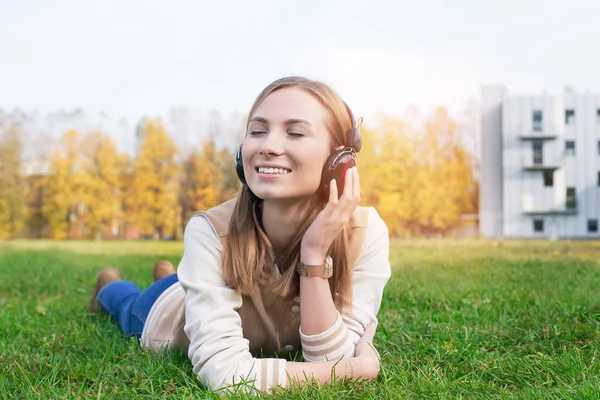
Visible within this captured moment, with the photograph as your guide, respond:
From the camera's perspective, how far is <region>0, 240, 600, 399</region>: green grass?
90.7 inches

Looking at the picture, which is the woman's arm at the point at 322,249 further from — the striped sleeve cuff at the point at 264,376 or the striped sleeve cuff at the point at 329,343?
the striped sleeve cuff at the point at 264,376

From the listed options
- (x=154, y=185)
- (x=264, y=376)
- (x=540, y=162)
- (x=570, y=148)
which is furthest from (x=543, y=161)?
(x=264, y=376)

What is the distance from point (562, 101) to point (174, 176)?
21959 mm

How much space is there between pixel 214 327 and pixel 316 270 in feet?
1.45

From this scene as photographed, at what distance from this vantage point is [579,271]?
21.5 feet

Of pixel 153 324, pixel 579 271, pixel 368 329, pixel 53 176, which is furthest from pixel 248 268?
pixel 53 176

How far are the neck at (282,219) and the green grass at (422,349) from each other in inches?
24.5

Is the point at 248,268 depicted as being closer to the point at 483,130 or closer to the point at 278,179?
the point at 278,179

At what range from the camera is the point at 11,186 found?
932 inches

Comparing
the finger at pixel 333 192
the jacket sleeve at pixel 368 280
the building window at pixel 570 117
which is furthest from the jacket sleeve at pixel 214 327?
the building window at pixel 570 117

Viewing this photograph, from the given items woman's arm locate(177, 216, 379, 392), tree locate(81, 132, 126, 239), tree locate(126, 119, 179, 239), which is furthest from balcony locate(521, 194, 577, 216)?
woman's arm locate(177, 216, 379, 392)

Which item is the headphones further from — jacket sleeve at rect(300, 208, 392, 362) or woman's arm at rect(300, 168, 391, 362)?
jacket sleeve at rect(300, 208, 392, 362)

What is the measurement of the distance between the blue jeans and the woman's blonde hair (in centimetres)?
93

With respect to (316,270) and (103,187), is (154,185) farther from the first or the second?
(316,270)
